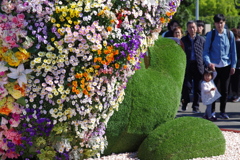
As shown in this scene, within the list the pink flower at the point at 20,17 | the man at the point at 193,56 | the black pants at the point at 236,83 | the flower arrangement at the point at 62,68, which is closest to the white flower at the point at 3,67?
the flower arrangement at the point at 62,68

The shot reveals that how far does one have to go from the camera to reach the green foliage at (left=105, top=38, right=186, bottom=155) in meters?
4.25

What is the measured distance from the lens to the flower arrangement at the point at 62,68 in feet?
11.2

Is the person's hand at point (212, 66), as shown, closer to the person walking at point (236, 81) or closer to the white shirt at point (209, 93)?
the white shirt at point (209, 93)

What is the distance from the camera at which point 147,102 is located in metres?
4.35

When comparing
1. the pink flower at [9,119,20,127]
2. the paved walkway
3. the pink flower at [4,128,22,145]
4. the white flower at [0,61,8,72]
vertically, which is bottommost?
the paved walkway

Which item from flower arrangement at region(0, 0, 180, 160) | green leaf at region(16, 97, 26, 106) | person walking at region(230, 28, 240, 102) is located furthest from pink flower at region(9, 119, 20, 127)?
person walking at region(230, 28, 240, 102)

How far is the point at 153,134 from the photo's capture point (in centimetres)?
436

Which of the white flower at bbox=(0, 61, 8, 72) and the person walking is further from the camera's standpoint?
the person walking

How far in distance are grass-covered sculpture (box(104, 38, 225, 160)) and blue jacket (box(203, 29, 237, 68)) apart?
2759 mm

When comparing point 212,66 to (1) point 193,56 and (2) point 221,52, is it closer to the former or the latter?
(2) point 221,52

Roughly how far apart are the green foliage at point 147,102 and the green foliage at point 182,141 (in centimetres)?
13

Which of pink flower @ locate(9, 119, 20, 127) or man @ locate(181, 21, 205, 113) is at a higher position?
pink flower @ locate(9, 119, 20, 127)

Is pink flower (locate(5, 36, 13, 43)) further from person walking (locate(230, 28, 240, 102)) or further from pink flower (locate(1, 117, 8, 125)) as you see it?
person walking (locate(230, 28, 240, 102))

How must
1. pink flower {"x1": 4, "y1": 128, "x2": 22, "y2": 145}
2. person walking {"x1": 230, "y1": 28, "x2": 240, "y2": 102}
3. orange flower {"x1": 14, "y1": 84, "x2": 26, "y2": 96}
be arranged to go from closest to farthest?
1. orange flower {"x1": 14, "y1": 84, "x2": 26, "y2": 96}
2. pink flower {"x1": 4, "y1": 128, "x2": 22, "y2": 145}
3. person walking {"x1": 230, "y1": 28, "x2": 240, "y2": 102}
